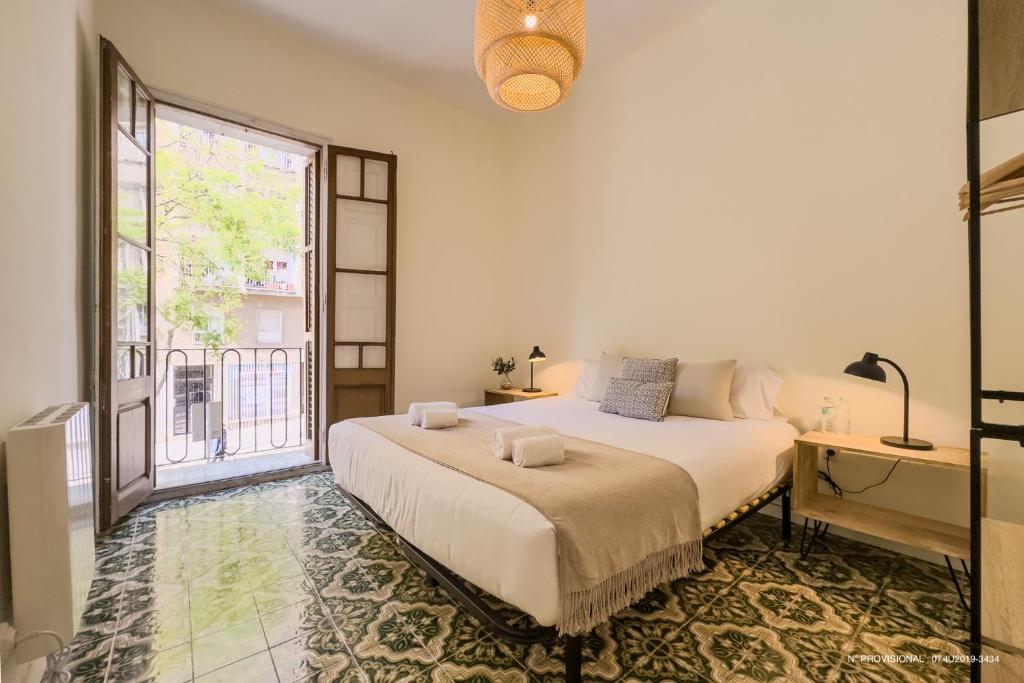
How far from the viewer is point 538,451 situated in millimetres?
1812

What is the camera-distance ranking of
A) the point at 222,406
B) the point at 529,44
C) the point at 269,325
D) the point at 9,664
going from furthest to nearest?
the point at 269,325 → the point at 222,406 → the point at 529,44 → the point at 9,664

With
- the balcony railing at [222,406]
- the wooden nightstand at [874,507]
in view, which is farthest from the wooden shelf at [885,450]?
the balcony railing at [222,406]

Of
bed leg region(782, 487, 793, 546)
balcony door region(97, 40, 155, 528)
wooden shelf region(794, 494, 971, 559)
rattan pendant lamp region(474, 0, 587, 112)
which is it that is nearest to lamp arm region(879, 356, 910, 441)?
wooden shelf region(794, 494, 971, 559)

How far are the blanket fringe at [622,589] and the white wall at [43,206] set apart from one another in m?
1.68

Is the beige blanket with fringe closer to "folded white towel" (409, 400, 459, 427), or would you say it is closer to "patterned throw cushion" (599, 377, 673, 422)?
"folded white towel" (409, 400, 459, 427)

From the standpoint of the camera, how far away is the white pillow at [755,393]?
2.88m

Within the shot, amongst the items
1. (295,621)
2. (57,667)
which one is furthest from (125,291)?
(295,621)

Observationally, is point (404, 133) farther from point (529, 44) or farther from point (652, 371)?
point (652, 371)

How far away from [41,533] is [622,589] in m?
1.86

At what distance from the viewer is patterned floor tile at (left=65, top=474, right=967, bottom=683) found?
157 cm

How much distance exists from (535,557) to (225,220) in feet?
26.5

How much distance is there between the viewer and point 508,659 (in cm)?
161

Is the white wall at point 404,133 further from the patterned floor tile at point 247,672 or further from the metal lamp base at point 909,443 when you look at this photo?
the metal lamp base at point 909,443

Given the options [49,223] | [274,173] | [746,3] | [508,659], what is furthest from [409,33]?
[274,173]
